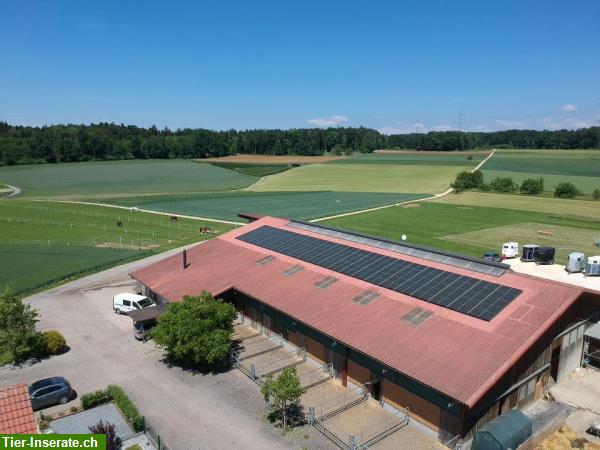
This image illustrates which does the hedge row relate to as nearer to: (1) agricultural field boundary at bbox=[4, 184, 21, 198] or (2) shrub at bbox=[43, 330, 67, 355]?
(2) shrub at bbox=[43, 330, 67, 355]

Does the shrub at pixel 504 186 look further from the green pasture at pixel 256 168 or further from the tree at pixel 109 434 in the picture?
the tree at pixel 109 434

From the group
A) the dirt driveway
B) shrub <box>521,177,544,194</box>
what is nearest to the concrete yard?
the dirt driveway

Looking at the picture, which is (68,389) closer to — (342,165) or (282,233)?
(282,233)

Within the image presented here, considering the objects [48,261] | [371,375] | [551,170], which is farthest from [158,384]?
[551,170]

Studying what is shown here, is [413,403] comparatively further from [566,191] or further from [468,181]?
[468,181]

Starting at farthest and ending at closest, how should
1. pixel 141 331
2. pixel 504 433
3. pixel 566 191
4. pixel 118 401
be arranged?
pixel 566 191 → pixel 141 331 → pixel 118 401 → pixel 504 433

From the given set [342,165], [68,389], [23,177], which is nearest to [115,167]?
[23,177]
